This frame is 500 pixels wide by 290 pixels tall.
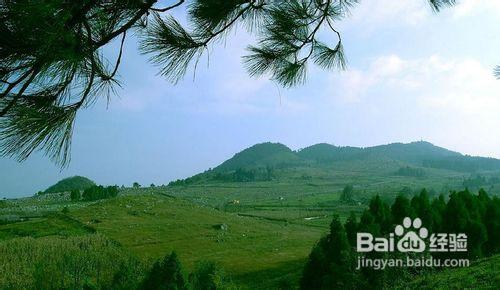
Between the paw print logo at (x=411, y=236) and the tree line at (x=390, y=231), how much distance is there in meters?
0.37

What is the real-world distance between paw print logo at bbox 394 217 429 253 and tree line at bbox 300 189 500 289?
37 cm

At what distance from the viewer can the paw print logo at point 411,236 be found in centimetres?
1531

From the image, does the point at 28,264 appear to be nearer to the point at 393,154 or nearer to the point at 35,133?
the point at 35,133

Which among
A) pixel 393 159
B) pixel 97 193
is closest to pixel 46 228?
pixel 97 193

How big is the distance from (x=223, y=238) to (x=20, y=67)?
46.3 m

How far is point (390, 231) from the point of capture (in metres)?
17.8

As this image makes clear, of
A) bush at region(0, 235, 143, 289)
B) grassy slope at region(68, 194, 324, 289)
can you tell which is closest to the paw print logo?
grassy slope at region(68, 194, 324, 289)

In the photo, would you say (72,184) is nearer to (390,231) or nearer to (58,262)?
(58,262)

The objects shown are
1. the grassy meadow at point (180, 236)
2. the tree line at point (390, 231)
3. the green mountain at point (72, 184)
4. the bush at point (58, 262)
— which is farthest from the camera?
the green mountain at point (72, 184)

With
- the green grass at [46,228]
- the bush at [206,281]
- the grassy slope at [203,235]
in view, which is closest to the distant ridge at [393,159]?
the grassy slope at [203,235]

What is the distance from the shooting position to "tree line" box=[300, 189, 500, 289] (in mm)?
15758

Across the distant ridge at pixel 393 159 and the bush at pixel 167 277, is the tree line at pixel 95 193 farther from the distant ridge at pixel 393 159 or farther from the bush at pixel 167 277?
the distant ridge at pixel 393 159

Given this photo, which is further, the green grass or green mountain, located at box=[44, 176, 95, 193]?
green mountain, located at box=[44, 176, 95, 193]

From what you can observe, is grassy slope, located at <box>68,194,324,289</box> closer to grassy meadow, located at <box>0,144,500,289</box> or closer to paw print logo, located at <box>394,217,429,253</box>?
grassy meadow, located at <box>0,144,500,289</box>
